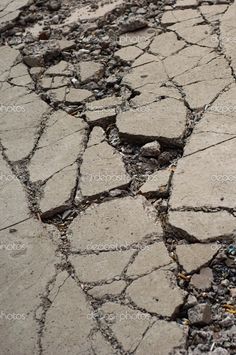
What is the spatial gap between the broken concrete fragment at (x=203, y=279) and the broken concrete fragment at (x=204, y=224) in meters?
0.16

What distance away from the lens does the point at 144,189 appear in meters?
2.60

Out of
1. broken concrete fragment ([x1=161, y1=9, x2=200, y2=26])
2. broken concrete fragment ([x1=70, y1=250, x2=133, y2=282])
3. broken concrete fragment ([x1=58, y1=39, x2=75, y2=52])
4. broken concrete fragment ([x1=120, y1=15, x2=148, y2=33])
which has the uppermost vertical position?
broken concrete fragment ([x1=120, y1=15, x2=148, y2=33])

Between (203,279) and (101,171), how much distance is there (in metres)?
0.90

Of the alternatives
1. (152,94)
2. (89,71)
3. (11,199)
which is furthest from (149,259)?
(89,71)

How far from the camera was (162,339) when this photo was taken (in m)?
1.98

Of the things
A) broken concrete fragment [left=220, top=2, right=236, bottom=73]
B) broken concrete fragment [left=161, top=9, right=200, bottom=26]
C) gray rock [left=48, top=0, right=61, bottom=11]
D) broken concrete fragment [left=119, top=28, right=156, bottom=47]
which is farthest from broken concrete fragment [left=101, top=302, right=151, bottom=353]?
gray rock [left=48, top=0, right=61, bottom=11]

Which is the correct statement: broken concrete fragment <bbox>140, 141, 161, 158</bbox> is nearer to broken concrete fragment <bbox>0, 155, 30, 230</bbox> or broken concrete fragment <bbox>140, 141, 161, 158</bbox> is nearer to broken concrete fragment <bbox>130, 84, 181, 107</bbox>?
broken concrete fragment <bbox>130, 84, 181, 107</bbox>

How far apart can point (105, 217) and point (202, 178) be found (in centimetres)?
53

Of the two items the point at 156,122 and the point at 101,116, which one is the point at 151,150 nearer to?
the point at 156,122

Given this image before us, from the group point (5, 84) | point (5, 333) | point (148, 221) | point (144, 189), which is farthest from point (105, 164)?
point (5, 84)

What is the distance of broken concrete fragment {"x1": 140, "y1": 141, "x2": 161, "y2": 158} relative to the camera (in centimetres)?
278

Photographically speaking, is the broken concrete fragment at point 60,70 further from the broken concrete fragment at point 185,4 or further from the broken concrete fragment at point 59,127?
the broken concrete fragment at point 185,4

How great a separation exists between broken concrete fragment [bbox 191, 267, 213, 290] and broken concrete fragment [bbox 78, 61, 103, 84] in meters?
1.78

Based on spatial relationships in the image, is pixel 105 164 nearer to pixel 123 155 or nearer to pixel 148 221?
pixel 123 155
